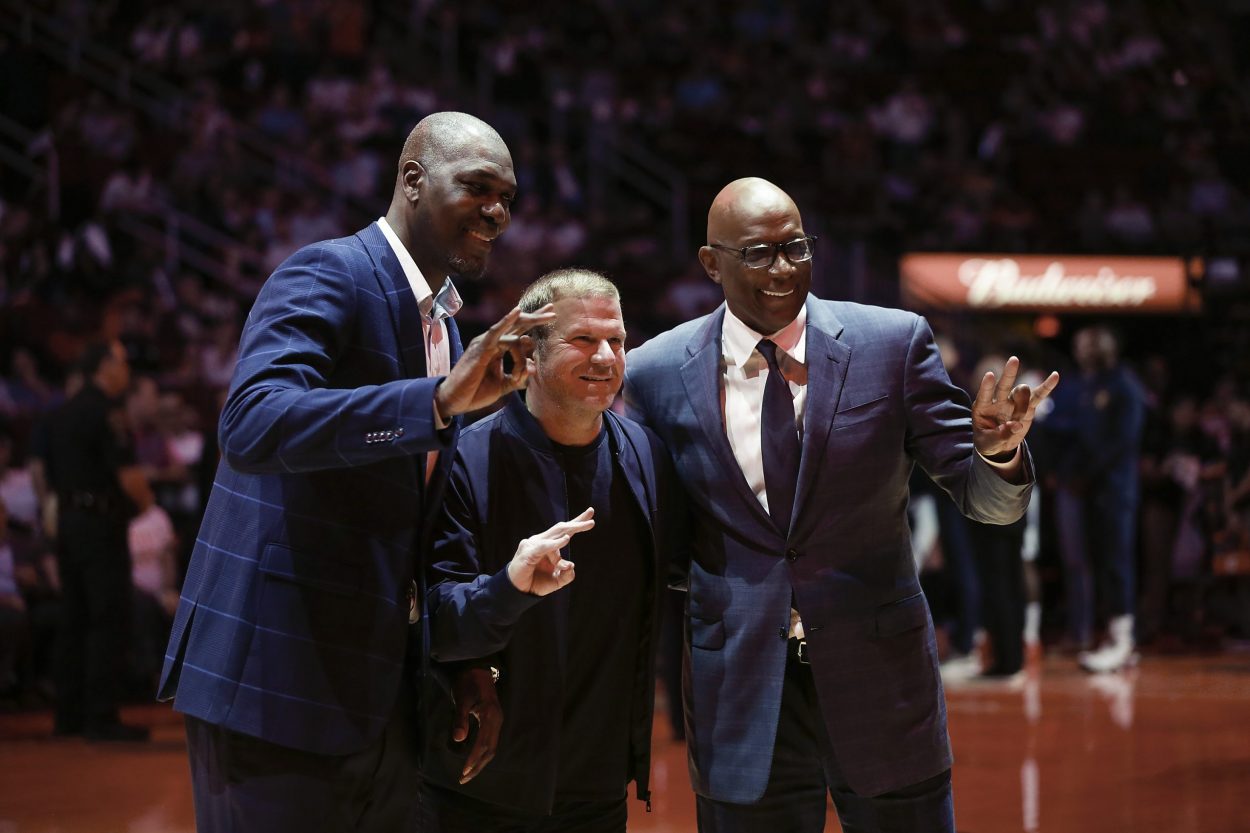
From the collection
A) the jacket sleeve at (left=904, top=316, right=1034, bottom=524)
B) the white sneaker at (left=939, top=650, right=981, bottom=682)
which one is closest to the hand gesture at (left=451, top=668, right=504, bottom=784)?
the jacket sleeve at (left=904, top=316, right=1034, bottom=524)

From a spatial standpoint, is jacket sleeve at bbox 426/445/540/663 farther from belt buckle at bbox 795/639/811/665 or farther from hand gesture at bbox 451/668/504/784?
belt buckle at bbox 795/639/811/665

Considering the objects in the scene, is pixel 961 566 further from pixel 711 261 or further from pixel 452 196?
pixel 452 196

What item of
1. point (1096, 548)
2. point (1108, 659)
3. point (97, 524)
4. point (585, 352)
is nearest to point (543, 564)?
point (585, 352)

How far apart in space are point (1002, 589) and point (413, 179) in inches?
262

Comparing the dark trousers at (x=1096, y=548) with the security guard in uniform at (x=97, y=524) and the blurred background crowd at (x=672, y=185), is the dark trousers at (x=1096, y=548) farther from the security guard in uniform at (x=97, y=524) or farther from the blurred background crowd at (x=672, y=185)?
the security guard in uniform at (x=97, y=524)

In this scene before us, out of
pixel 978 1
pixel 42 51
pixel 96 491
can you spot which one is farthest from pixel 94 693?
pixel 978 1

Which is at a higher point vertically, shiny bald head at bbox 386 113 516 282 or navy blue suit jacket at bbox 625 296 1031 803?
shiny bald head at bbox 386 113 516 282

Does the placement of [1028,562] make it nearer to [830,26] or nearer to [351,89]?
[351,89]

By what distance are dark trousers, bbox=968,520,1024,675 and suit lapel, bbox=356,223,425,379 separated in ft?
21.2

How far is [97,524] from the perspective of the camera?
24.0 feet

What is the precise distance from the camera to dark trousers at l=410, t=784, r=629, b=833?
2980 mm

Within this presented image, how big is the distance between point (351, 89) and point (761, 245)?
41.5 feet

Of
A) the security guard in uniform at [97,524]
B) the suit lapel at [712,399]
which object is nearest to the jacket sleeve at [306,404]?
the suit lapel at [712,399]

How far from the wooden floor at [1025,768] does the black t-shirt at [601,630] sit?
240 cm
